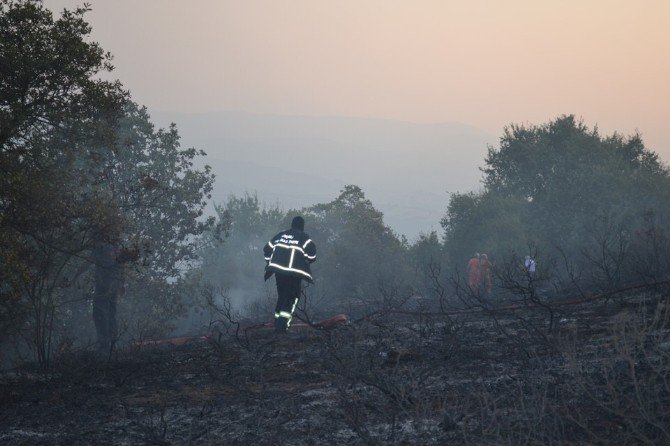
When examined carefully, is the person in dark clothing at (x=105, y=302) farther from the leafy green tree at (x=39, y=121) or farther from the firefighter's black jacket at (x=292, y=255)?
the firefighter's black jacket at (x=292, y=255)

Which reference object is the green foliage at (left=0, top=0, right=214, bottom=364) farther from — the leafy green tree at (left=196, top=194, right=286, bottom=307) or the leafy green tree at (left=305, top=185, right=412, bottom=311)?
the leafy green tree at (left=196, top=194, right=286, bottom=307)

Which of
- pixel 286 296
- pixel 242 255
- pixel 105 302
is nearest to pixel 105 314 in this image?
pixel 105 302

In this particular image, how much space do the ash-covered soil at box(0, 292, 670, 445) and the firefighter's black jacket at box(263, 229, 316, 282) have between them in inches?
40.9

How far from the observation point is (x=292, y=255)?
10797 millimetres

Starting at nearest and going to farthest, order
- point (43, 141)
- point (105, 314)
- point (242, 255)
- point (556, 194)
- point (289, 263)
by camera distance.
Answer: point (289, 263), point (43, 141), point (105, 314), point (556, 194), point (242, 255)

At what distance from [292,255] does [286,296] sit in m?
0.66

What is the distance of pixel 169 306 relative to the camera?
24.4m

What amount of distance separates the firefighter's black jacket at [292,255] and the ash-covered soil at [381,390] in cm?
104

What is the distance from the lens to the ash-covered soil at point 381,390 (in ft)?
14.4

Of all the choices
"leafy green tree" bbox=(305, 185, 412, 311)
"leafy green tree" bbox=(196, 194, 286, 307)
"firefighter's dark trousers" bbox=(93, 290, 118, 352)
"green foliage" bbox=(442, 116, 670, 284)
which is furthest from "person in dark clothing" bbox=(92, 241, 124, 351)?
"leafy green tree" bbox=(196, 194, 286, 307)

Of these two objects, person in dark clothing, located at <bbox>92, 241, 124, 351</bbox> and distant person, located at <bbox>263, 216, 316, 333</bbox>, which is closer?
distant person, located at <bbox>263, 216, 316, 333</bbox>

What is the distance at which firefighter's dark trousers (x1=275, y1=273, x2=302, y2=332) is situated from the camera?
10852 millimetres

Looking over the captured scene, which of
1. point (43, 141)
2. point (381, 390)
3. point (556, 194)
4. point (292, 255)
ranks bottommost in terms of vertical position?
point (381, 390)

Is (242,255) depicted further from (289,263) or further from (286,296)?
(289,263)
